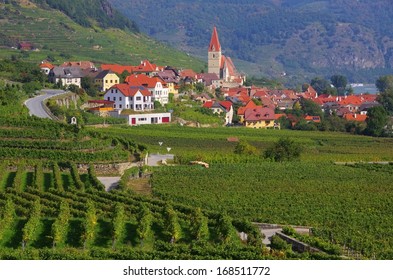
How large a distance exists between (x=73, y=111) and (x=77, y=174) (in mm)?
25898

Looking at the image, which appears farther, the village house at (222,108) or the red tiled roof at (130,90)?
the village house at (222,108)

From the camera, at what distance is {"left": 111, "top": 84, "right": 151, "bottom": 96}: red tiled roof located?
7625 cm

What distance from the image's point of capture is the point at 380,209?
39062 millimetres

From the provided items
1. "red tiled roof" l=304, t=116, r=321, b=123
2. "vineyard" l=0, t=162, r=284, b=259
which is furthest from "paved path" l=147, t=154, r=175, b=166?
"red tiled roof" l=304, t=116, r=321, b=123

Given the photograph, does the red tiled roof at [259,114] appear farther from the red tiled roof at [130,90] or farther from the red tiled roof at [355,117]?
the red tiled roof at [130,90]

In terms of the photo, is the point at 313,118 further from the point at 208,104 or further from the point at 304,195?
the point at 304,195

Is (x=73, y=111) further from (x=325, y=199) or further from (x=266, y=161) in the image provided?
(x=325, y=199)

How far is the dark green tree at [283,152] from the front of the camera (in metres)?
56.2

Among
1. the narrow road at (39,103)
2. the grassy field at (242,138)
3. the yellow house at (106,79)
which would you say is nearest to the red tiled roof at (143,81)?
the yellow house at (106,79)

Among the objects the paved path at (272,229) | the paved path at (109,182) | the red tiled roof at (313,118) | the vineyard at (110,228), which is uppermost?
the vineyard at (110,228)

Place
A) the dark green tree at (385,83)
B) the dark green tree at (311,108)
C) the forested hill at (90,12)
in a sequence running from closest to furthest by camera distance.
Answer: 1. the dark green tree at (311,108)
2. the dark green tree at (385,83)
3. the forested hill at (90,12)

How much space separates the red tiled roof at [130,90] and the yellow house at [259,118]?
1001 centimetres
